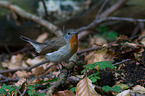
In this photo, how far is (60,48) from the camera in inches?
126

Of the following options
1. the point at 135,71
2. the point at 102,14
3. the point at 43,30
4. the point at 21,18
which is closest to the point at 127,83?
the point at 135,71

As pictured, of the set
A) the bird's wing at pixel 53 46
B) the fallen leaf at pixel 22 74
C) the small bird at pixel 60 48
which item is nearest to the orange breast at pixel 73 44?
the small bird at pixel 60 48

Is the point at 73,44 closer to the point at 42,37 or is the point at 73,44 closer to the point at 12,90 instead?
the point at 12,90

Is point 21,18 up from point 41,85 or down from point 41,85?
up

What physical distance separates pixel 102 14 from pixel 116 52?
2.74 m

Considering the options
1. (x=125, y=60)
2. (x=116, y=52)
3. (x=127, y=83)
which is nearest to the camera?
(x=127, y=83)

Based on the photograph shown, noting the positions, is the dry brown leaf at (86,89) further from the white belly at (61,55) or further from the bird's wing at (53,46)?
the bird's wing at (53,46)

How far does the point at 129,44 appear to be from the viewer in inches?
131

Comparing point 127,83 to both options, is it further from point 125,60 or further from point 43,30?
point 43,30

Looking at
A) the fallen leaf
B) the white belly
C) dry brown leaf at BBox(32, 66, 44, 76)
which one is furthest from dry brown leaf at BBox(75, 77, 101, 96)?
the fallen leaf

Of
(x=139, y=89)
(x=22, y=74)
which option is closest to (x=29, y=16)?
(x=22, y=74)

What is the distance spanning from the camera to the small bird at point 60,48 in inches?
122

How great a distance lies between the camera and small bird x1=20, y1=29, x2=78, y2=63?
3.09 m

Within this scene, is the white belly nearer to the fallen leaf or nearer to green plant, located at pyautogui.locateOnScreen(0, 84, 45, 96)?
green plant, located at pyautogui.locateOnScreen(0, 84, 45, 96)
